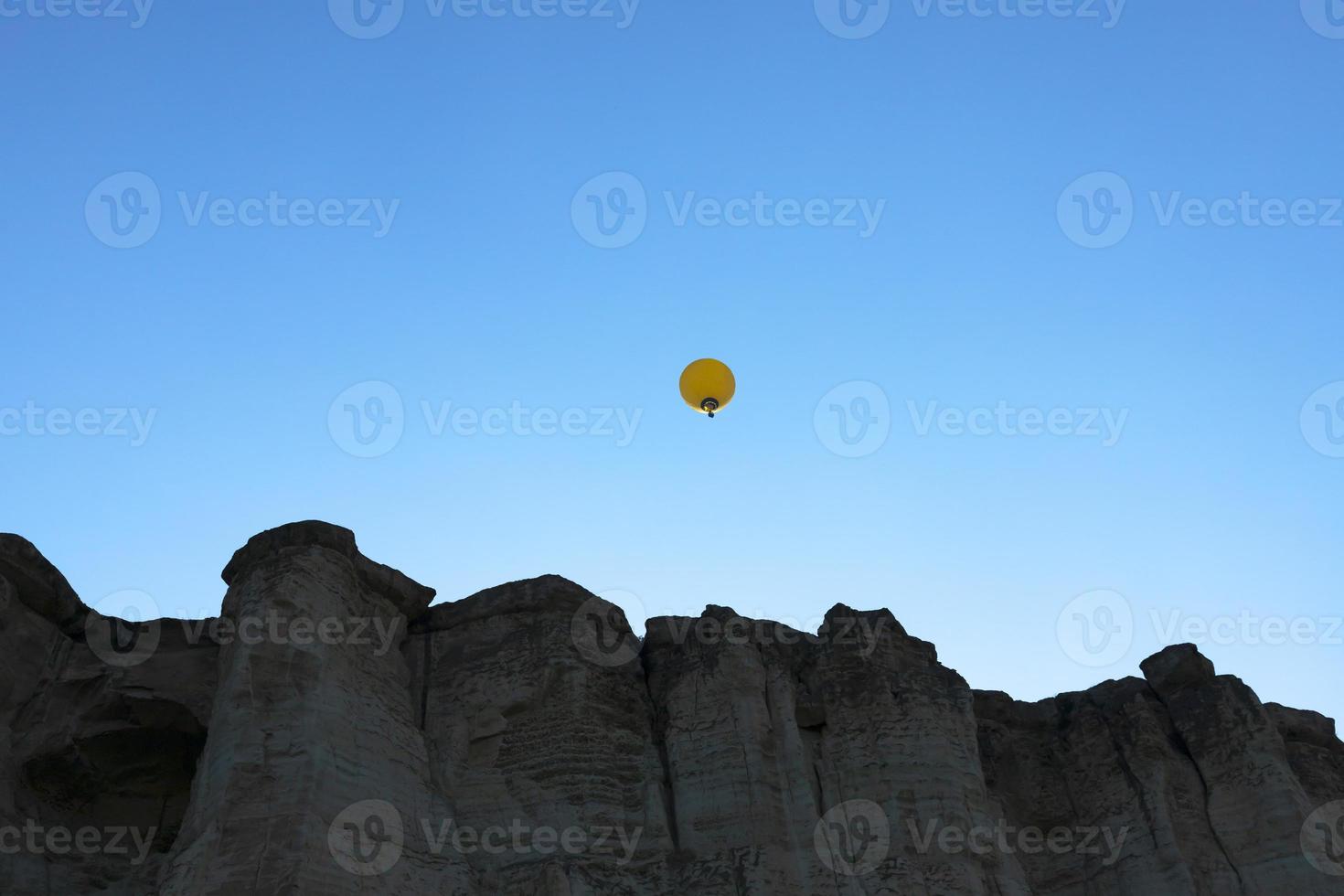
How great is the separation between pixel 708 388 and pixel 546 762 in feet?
21.3

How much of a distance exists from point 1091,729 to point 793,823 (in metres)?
7.81

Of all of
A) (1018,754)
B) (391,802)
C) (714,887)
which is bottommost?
(714,887)

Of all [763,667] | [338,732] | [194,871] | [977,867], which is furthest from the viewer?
[763,667]

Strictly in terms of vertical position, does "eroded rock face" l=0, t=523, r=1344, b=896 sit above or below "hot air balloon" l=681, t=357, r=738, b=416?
below

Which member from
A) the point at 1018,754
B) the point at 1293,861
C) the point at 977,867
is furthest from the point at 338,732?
the point at 1293,861

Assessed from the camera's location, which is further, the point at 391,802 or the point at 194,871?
the point at 391,802

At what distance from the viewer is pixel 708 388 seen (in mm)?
20500

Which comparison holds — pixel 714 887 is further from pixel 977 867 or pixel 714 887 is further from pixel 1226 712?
pixel 1226 712

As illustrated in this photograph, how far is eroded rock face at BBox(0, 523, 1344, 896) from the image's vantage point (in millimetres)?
19625

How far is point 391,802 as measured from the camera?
65.3 ft

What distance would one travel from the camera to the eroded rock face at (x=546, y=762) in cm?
1962

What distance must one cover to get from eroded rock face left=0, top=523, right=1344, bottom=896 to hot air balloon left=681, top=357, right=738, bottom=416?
A: 189 inches

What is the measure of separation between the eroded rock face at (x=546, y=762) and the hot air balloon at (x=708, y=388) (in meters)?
4.81

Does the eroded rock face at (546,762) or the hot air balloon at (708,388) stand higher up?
the hot air balloon at (708,388)
